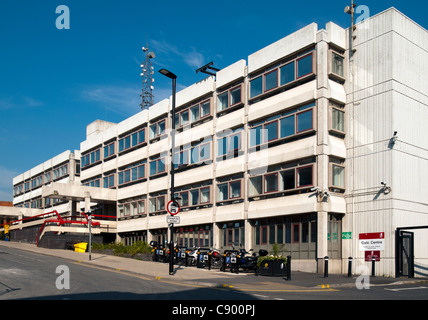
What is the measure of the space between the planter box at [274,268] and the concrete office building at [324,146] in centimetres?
172

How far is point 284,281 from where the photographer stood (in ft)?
72.7

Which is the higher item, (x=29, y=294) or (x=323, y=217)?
(x=323, y=217)

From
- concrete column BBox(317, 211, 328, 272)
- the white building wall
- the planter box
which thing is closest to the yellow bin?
the planter box

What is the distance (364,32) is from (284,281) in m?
16.5

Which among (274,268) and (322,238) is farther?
(322,238)

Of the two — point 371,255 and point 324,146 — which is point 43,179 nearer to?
point 324,146

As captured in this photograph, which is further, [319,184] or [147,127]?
[147,127]

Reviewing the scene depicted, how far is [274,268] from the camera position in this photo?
24.4 m

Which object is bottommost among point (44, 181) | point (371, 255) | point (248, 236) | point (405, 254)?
point (371, 255)

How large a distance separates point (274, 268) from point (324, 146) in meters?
8.20

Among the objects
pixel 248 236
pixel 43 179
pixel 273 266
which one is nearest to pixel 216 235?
pixel 248 236

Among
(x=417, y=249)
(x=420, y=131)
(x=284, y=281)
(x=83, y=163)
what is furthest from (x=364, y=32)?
(x=83, y=163)

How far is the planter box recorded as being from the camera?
79.6ft
